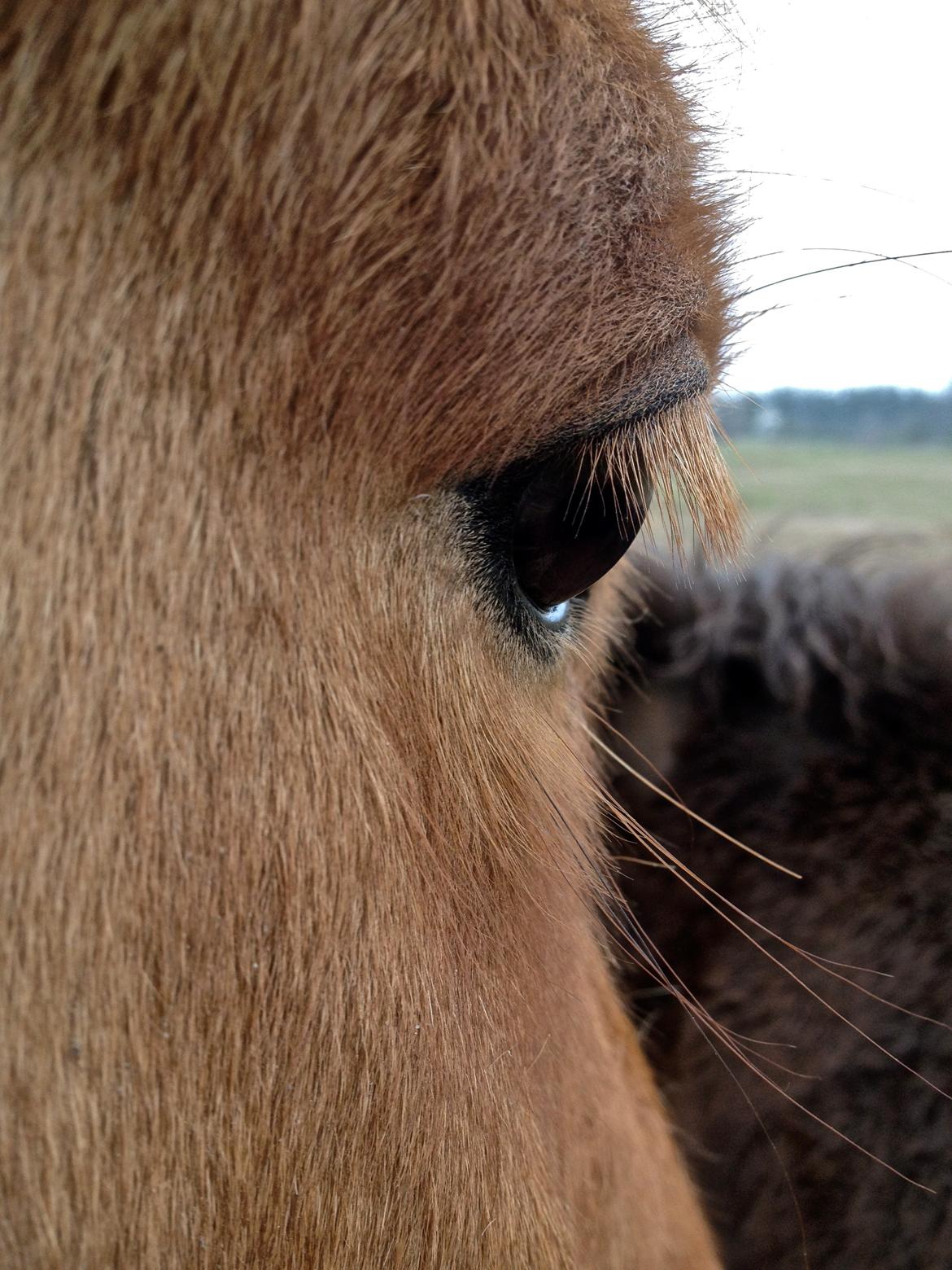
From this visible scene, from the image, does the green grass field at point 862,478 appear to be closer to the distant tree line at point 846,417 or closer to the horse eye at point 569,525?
the distant tree line at point 846,417

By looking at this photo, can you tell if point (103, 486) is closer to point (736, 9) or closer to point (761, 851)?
point (736, 9)

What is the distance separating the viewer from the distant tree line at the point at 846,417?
917 millimetres

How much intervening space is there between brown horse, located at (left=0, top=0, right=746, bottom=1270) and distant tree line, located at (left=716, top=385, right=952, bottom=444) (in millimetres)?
256

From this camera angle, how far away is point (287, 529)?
454 mm

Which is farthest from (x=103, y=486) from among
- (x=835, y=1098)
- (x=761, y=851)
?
(x=835, y=1098)

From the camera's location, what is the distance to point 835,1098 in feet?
3.72

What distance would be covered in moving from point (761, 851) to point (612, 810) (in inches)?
23.6

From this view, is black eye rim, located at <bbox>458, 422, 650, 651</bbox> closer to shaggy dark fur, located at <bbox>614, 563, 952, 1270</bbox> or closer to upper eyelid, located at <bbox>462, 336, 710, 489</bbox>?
upper eyelid, located at <bbox>462, 336, 710, 489</bbox>

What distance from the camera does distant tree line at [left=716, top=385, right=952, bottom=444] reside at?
3.01 ft

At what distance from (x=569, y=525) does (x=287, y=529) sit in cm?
19

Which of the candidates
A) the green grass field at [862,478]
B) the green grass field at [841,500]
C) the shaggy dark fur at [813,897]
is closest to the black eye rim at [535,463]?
the green grass field at [841,500]

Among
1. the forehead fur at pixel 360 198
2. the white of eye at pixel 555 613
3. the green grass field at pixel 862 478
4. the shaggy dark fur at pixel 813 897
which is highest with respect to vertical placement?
the green grass field at pixel 862 478

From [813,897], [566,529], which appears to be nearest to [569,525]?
[566,529]

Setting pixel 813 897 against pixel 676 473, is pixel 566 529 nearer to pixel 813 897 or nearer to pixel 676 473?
pixel 676 473
